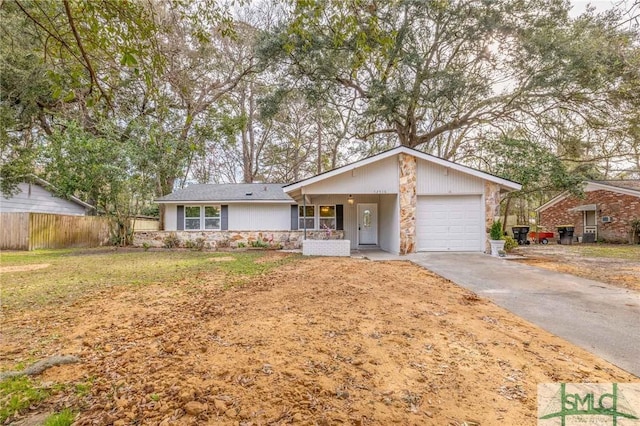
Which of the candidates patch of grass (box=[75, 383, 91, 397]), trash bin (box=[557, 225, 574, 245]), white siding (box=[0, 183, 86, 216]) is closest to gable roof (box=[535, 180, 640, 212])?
trash bin (box=[557, 225, 574, 245])

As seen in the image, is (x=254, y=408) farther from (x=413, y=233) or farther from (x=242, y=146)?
(x=242, y=146)

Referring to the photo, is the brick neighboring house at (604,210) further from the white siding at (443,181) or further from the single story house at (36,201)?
the single story house at (36,201)

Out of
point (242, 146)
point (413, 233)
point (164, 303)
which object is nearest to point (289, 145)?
point (242, 146)

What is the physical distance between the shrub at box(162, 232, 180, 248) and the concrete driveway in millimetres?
11818

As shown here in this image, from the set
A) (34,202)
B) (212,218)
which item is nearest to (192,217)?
(212,218)

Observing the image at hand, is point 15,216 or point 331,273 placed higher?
point 15,216

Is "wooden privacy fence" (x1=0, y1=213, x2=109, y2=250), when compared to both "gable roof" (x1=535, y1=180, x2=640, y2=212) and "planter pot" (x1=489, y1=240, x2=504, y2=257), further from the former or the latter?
"gable roof" (x1=535, y1=180, x2=640, y2=212)

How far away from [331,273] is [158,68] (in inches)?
215

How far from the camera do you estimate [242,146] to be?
25875 millimetres

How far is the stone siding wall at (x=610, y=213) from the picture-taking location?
17.0m

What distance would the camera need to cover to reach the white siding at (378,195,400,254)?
11680mm

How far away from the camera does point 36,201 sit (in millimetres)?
16609

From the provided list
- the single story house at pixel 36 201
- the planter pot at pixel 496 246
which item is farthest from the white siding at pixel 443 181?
the single story house at pixel 36 201

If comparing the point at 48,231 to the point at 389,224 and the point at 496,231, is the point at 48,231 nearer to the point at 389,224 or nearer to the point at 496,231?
the point at 389,224
